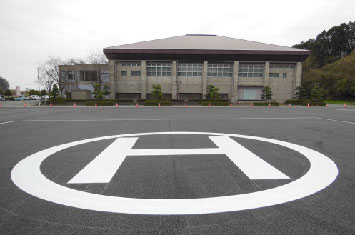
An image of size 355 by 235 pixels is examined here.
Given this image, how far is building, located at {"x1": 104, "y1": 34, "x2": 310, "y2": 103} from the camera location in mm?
45656

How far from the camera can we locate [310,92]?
149 ft

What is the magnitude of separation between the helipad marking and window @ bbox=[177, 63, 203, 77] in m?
42.0

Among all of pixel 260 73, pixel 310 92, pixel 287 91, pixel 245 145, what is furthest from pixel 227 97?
pixel 245 145

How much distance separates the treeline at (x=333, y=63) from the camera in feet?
187

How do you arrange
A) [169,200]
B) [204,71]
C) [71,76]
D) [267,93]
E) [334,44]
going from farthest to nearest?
[334,44], [71,76], [204,71], [267,93], [169,200]

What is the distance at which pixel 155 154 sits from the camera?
5.04 metres

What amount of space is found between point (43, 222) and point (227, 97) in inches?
1889

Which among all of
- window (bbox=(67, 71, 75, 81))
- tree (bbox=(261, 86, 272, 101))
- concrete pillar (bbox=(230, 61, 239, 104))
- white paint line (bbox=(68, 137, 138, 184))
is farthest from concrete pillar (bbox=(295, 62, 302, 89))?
window (bbox=(67, 71, 75, 81))

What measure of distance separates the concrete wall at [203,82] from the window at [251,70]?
2.84 ft

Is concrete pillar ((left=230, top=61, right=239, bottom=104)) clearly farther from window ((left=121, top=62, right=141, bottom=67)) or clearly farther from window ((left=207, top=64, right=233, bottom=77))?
window ((left=121, top=62, right=141, bottom=67))

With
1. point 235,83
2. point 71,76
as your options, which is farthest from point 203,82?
point 71,76

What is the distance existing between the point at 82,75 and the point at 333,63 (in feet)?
263

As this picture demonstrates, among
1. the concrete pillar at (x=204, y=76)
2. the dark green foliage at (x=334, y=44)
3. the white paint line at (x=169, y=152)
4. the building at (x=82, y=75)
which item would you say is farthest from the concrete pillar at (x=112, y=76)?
the dark green foliage at (x=334, y=44)

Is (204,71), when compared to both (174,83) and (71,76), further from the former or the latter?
(71,76)
